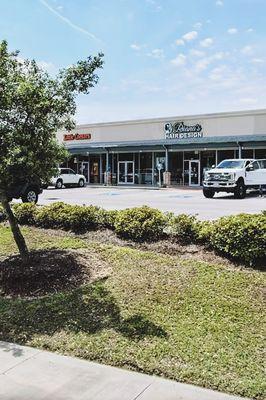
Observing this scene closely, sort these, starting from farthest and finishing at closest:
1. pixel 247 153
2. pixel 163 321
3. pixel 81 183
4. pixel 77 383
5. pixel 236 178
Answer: pixel 81 183, pixel 247 153, pixel 236 178, pixel 163 321, pixel 77 383

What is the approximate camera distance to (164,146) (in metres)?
40.8

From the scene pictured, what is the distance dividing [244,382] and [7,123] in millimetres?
5008

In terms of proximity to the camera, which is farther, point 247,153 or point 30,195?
point 247,153

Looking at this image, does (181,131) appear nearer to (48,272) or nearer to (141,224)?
(141,224)

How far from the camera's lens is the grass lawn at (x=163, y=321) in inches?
193

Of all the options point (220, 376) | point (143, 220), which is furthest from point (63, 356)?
point (143, 220)

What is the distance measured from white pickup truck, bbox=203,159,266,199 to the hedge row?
1579 cm

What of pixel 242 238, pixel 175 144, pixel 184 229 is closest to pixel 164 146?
pixel 175 144

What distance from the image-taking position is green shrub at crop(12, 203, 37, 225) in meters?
12.0

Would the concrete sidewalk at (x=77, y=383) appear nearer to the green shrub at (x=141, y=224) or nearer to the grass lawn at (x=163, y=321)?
the grass lawn at (x=163, y=321)

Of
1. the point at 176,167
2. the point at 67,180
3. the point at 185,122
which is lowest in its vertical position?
the point at 67,180

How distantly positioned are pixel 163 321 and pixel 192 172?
35646 millimetres

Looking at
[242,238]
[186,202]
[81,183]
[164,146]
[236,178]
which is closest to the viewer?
[242,238]

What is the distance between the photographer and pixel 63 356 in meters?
5.29
